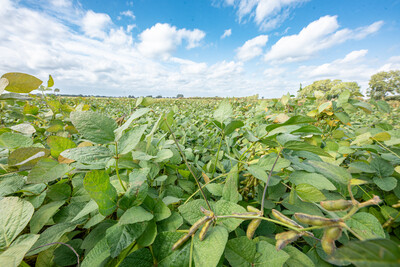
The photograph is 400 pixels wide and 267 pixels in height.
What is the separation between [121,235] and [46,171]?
32 cm

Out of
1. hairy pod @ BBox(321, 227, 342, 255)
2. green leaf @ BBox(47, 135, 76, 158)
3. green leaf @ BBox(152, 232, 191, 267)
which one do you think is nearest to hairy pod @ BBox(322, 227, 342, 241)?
hairy pod @ BBox(321, 227, 342, 255)

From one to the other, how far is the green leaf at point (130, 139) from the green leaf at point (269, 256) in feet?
1.35

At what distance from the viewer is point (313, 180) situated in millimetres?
479

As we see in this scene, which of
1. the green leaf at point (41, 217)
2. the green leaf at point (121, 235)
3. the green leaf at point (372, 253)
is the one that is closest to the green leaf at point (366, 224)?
the green leaf at point (372, 253)

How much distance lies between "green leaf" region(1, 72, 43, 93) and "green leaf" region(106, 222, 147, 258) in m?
0.56

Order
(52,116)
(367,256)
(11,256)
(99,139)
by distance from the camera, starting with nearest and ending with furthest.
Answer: (367,256), (11,256), (99,139), (52,116)

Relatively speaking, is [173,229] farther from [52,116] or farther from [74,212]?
[52,116]

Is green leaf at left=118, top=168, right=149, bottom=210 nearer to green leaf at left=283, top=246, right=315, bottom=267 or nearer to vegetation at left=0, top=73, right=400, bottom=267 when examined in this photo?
vegetation at left=0, top=73, right=400, bottom=267

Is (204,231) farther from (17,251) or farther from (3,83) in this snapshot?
(3,83)

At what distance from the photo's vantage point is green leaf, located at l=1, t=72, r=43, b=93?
516 millimetres

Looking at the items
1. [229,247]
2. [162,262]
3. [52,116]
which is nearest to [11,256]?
[162,262]

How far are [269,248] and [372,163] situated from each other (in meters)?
0.60

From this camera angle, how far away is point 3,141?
0.55 meters

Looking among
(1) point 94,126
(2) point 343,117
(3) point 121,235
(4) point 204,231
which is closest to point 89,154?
(1) point 94,126
